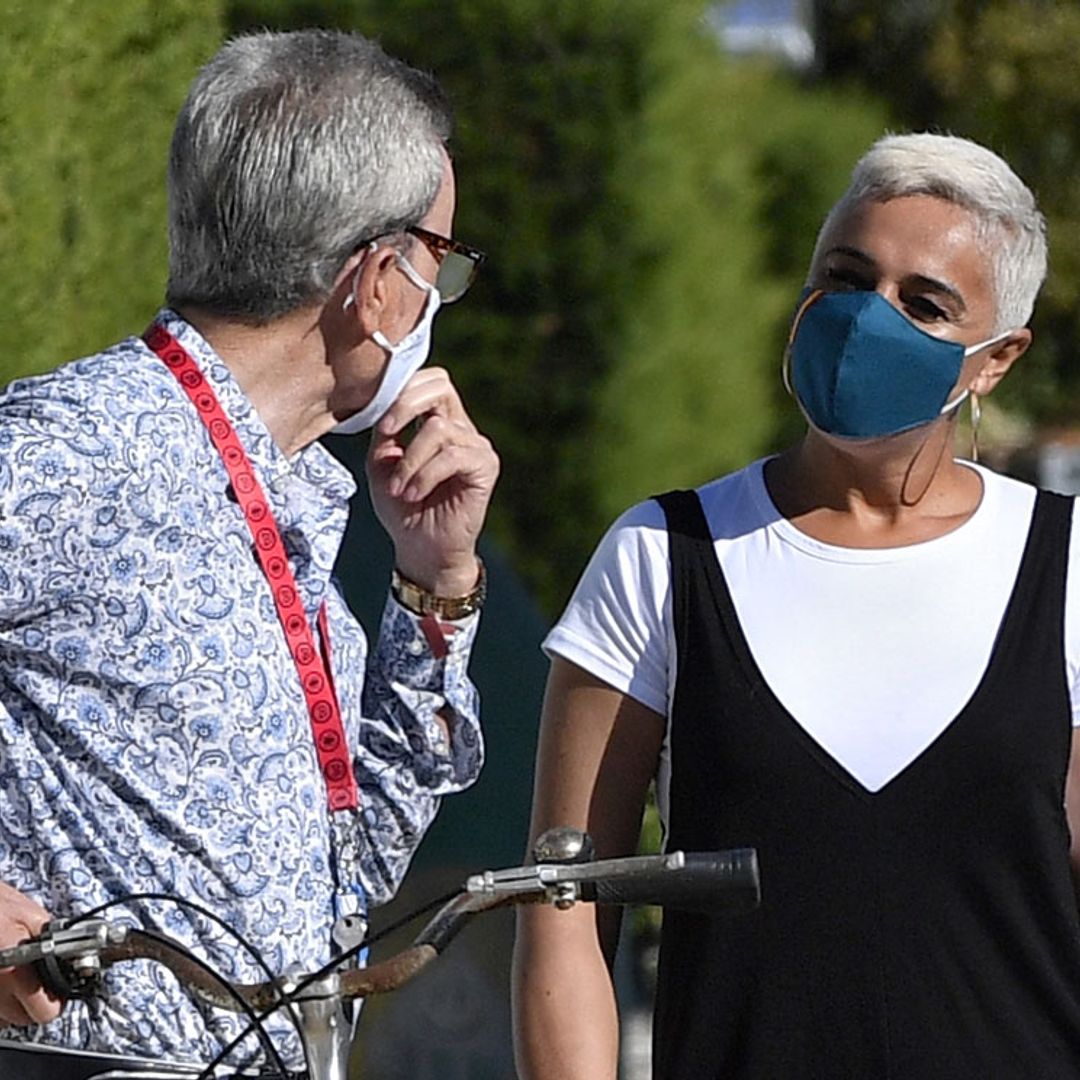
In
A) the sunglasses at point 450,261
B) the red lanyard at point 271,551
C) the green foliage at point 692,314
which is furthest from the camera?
the green foliage at point 692,314

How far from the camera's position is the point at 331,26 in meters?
8.26

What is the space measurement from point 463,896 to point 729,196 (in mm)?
10924

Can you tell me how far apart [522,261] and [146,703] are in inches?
255

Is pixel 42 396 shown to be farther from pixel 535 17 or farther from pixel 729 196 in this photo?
pixel 729 196

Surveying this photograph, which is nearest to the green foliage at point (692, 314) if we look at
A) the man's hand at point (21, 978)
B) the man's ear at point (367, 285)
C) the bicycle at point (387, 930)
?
the man's ear at point (367, 285)

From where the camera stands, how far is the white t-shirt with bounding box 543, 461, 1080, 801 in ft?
8.54

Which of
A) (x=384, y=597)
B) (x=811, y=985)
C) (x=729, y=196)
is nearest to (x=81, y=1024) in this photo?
(x=811, y=985)

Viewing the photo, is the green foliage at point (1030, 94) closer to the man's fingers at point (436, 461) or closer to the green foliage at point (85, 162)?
the green foliage at point (85, 162)

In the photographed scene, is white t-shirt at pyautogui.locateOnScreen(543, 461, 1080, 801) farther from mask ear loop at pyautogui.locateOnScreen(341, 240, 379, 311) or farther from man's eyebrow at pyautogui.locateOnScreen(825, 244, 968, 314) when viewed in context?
mask ear loop at pyautogui.locateOnScreen(341, 240, 379, 311)

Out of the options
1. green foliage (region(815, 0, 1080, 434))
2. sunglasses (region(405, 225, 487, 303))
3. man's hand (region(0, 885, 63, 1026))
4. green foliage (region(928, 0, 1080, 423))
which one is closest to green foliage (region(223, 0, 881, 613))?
sunglasses (region(405, 225, 487, 303))

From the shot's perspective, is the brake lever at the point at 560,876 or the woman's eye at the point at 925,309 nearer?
the brake lever at the point at 560,876

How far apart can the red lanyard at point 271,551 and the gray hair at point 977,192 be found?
0.80m

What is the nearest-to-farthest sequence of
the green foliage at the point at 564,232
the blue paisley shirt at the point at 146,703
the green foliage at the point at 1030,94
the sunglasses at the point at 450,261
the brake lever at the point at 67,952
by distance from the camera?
1. the brake lever at the point at 67,952
2. the blue paisley shirt at the point at 146,703
3. the sunglasses at the point at 450,261
4. the green foliage at the point at 564,232
5. the green foliage at the point at 1030,94

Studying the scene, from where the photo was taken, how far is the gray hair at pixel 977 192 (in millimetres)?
2754
